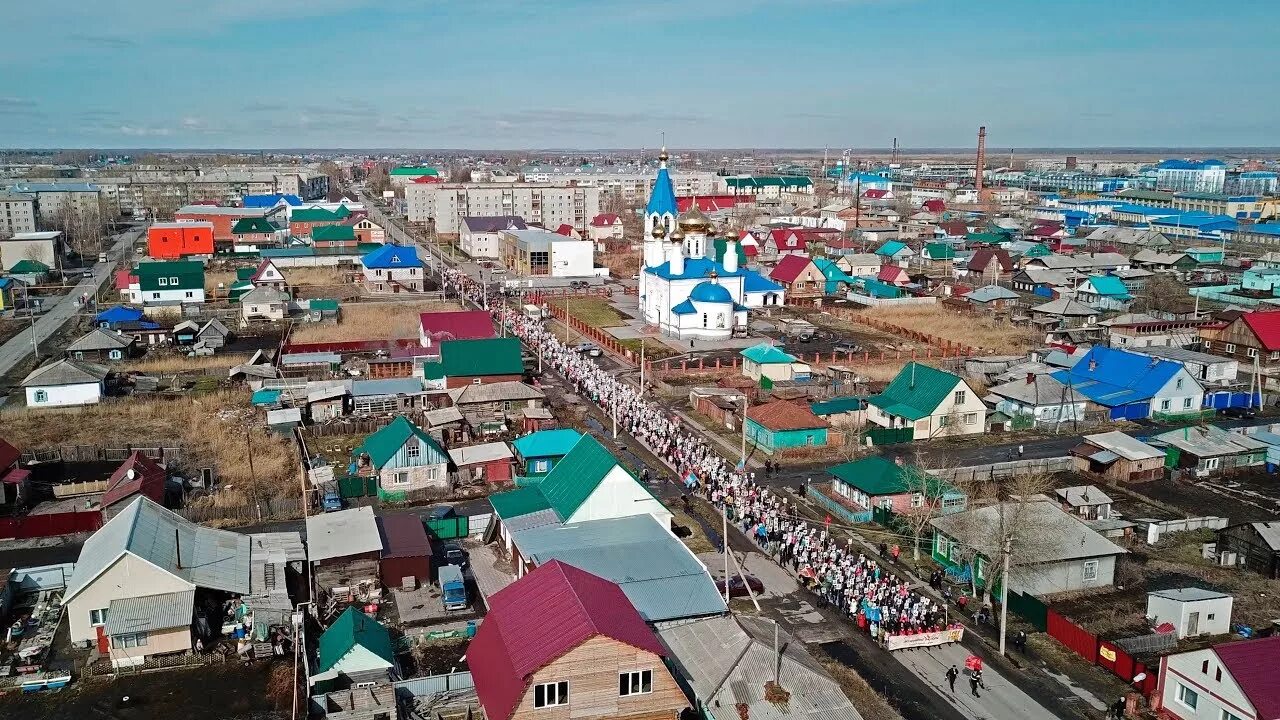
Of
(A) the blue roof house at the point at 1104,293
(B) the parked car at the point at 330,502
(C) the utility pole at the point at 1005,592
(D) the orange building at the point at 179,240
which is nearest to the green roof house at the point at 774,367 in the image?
(B) the parked car at the point at 330,502

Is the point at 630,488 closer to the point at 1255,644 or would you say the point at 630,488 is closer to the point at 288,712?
the point at 288,712

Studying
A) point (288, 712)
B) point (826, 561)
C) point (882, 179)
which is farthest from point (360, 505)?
point (882, 179)

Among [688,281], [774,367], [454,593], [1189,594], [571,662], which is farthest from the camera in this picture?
[688,281]

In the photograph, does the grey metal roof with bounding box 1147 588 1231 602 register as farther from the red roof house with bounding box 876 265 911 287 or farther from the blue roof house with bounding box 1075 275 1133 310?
the red roof house with bounding box 876 265 911 287

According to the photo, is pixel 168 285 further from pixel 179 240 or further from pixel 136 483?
pixel 136 483

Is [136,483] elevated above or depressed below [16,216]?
below

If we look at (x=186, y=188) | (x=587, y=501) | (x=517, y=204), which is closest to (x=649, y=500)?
(x=587, y=501)

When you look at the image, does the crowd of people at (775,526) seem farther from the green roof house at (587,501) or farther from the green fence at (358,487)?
the green fence at (358,487)
